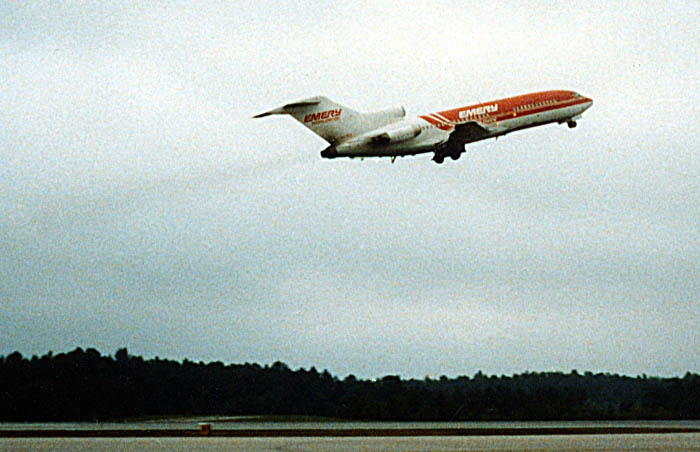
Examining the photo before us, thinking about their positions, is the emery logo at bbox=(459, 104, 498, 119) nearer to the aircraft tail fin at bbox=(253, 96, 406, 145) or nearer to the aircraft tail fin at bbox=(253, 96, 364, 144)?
the aircraft tail fin at bbox=(253, 96, 406, 145)

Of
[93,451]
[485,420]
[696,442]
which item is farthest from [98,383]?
[696,442]

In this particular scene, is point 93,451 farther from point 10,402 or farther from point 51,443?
point 10,402

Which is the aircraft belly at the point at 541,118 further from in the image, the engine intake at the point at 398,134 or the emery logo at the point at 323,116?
the emery logo at the point at 323,116

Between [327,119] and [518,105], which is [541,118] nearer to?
[518,105]

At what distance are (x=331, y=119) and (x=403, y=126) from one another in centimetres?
557

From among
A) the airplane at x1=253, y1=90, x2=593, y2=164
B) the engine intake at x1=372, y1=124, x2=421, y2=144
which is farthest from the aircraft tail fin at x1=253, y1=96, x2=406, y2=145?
the engine intake at x1=372, y1=124, x2=421, y2=144

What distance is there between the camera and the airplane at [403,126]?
76.1m

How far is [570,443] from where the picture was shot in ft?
209

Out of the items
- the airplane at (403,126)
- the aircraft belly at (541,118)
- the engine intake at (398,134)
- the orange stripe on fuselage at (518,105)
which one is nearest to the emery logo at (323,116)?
the airplane at (403,126)

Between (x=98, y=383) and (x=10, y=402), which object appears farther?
(x=98, y=383)

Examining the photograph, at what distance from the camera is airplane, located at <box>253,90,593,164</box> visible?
2997 inches

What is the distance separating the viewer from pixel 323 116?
260ft

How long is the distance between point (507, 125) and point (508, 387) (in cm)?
3957

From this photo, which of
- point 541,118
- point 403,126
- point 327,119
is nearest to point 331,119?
point 327,119
